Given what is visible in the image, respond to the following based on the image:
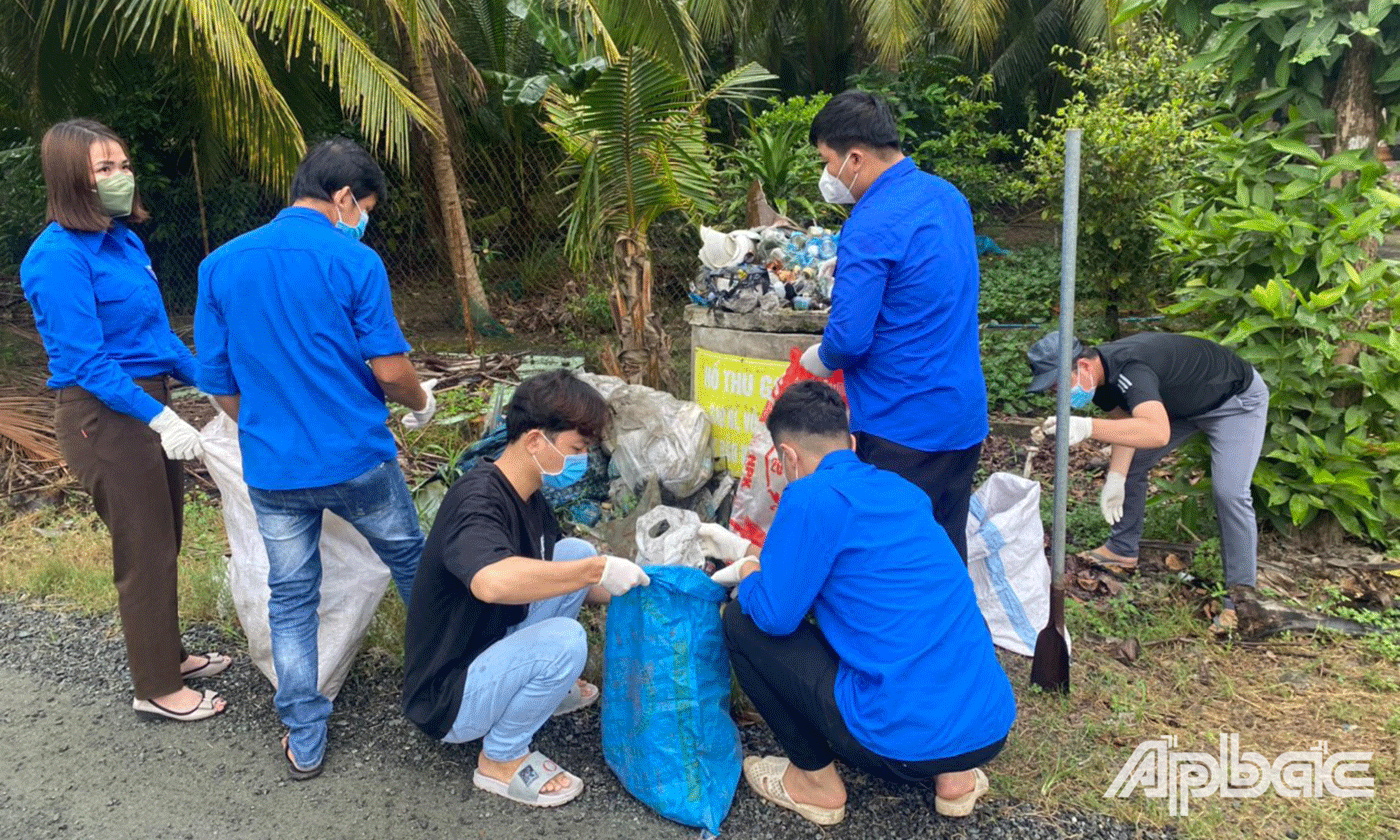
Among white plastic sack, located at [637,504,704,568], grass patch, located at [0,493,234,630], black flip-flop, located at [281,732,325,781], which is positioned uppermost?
white plastic sack, located at [637,504,704,568]

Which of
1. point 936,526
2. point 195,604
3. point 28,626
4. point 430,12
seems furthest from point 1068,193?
point 430,12

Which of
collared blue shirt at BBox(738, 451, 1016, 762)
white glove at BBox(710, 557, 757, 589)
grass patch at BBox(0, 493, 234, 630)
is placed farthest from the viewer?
grass patch at BBox(0, 493, 234, 630)

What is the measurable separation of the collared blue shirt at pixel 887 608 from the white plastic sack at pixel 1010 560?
3.69 ft

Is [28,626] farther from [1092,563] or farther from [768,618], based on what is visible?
[1092,563]

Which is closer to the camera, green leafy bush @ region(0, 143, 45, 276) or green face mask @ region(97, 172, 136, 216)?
green face mask @ region(97, 172, 136, 216)

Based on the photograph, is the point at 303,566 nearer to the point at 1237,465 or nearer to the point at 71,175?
the point at 71,175

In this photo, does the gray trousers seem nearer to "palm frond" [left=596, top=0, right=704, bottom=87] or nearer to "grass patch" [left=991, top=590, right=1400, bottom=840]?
"grass patch" [left=991, top=590, right=1400, bottom=840]

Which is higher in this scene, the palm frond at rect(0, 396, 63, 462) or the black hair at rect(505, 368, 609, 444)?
the black hair at rect(505, 368, 609, 444)

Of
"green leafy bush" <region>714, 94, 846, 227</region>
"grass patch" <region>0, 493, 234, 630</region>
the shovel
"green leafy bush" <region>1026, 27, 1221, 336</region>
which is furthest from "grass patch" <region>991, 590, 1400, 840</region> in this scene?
"green leafy bush" <region>714, 94, 846, 227</region>

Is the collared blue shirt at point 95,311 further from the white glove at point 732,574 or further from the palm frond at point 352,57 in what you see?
the palm frond at point 352,57

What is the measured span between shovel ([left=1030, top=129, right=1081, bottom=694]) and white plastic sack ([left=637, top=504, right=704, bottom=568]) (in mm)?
1248

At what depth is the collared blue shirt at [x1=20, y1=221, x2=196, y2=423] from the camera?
3270mm

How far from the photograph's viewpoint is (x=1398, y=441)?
4.27 metres

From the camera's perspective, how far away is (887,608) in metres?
2.66
